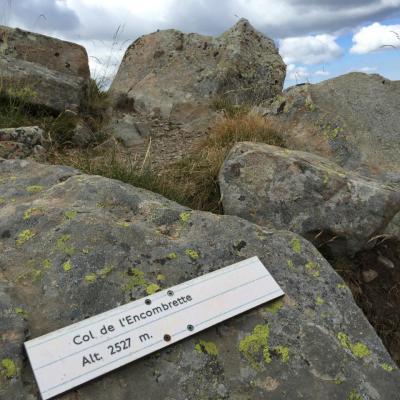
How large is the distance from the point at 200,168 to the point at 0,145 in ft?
7.55

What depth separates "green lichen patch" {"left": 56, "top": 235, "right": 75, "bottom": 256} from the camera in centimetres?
264

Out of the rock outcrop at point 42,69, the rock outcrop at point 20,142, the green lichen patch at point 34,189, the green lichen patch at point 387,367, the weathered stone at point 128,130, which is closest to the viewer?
the green lichen patch at point 387,367

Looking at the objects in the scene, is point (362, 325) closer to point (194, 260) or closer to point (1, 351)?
point (194, 260)

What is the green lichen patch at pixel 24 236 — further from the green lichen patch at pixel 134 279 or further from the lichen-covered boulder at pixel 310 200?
the lichen-covered boulder at pixel 310 200

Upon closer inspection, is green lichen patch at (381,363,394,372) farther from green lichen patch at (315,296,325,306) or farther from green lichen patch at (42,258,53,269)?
green lichen patch at (42,258,53,269)

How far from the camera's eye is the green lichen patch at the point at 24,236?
2764mm

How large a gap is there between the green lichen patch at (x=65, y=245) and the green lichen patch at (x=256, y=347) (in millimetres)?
1086

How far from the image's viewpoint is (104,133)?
750 centimetres

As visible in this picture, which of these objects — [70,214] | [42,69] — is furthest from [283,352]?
[42,69]

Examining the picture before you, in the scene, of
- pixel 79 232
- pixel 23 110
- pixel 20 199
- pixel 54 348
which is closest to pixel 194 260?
pixel 79 232

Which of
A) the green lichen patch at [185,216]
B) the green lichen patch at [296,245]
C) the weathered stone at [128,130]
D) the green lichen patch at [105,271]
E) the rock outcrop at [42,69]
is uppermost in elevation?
the green lichen patch at [296,245]

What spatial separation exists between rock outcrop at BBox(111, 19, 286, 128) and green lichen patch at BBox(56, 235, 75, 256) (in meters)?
6.40

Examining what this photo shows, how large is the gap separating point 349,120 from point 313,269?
4.13 m

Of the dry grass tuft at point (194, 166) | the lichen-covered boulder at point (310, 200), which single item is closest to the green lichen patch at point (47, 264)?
the dry grass tuft at point (194, 166)
